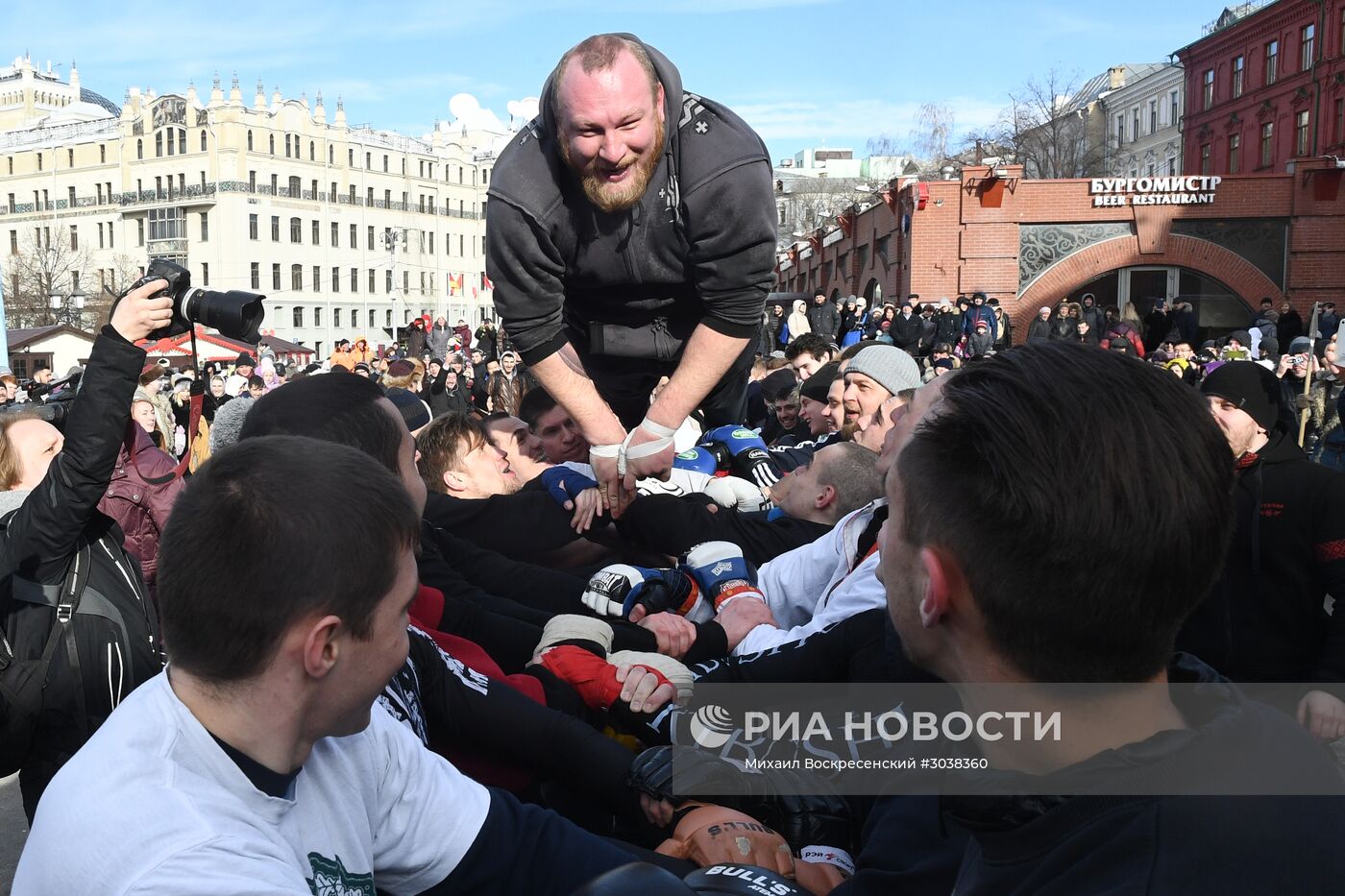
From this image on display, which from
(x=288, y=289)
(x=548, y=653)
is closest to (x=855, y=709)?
(x=548, y=653)

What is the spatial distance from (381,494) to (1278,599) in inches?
135

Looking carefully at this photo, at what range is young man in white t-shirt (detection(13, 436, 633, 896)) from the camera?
1.36 meters

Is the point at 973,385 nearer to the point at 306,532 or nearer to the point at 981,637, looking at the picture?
the point at 981,637

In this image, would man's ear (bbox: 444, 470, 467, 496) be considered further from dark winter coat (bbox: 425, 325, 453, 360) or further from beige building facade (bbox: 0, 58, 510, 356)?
beige building facade (bbox: 0, 58, 510, 356)

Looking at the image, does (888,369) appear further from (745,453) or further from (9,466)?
(9,466)

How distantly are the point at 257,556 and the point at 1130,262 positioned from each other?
98.0 feet

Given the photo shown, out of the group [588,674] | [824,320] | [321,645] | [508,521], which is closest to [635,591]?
[588,674]

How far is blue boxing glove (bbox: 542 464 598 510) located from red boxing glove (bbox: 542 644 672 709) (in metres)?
1.34

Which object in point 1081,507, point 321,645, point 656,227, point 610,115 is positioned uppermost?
point 610,115

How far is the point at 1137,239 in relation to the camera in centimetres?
2819

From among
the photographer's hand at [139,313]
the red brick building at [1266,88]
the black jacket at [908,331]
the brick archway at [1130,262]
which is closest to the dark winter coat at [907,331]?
the black jacket at [908,331]

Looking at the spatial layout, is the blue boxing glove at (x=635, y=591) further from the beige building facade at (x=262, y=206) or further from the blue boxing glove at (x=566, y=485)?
the beige building facade at (x=262, y=206)

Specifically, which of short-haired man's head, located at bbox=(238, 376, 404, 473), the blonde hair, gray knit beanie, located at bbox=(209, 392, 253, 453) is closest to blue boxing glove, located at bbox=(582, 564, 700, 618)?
short-haired man's head, located at bbox=(238, 376, 404, 473)

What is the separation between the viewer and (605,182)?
3725mm
